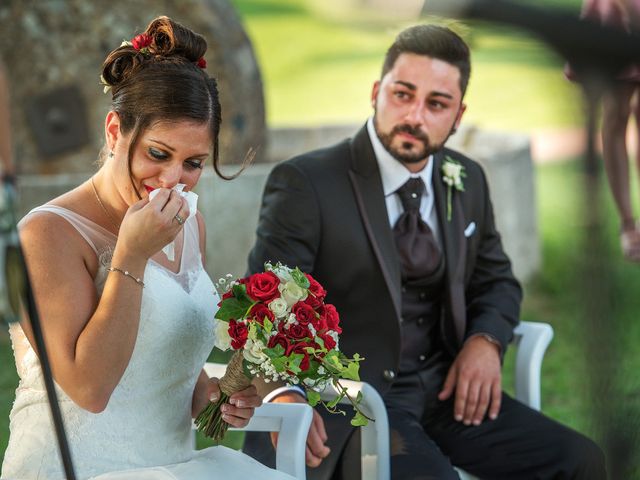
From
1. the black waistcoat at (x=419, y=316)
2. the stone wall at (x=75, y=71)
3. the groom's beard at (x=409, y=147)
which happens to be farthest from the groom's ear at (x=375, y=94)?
the stone wall at (x=75, y=71)

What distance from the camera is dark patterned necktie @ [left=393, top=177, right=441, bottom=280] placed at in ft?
10.6

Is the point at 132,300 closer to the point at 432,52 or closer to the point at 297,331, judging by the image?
the point at 297,331

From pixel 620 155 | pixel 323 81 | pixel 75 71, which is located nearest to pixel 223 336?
pixel 620 155

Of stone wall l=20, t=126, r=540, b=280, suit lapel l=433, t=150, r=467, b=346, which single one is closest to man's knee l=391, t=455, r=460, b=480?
suit lapel l=433, t=150, r=467, b=346

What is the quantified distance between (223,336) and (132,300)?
0.76 ft

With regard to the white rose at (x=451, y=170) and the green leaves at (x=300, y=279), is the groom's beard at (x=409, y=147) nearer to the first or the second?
the white rose at (x=451, y=170)

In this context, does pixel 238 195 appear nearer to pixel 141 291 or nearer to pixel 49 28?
pixel 49 28

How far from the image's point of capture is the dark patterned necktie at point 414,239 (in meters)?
3.23

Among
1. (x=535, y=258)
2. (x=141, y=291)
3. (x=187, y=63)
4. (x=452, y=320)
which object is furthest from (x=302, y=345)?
(x=535, y=258)

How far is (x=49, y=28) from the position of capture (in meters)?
6.81

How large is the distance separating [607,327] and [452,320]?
2290 mm

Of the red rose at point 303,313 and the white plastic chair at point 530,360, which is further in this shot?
the white plastic chair at point 530,360

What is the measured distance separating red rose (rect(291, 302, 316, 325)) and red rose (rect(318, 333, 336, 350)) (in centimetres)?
4

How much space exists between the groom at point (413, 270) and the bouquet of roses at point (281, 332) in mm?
693
